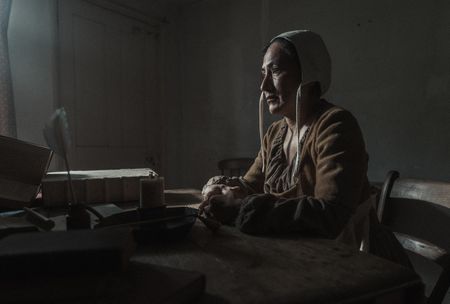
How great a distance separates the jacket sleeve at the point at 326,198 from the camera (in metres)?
0.84

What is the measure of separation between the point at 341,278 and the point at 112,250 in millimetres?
369

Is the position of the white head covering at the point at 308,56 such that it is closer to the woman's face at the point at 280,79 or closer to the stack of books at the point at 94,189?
the woman's face at the point at 280,79

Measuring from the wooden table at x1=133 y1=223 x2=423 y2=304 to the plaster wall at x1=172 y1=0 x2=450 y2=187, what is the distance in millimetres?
1823

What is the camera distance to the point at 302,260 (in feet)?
2.07

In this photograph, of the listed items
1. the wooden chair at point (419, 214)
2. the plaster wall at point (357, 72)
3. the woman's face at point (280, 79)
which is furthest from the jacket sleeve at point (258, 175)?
the plaster wall at point (357, 72)

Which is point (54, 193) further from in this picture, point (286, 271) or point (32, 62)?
point (32, 62)

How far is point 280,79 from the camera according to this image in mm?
1210

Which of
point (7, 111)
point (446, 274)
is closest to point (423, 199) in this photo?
point (446, 274)

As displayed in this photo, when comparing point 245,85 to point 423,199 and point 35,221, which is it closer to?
point 423,199

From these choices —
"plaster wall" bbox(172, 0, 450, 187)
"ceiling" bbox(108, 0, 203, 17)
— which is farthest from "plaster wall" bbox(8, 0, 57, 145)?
"plaster wall" bbox(172, 0, 450, 187)

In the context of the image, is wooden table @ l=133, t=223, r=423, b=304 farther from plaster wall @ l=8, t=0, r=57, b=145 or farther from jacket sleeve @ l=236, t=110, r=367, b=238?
plaster wall @ l=8, t=0, r=57, b=145

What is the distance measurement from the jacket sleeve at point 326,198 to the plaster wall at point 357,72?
4.86ft

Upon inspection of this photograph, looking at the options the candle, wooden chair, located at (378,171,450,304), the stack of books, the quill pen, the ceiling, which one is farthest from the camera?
the ceiling

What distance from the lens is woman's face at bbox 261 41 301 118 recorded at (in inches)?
47.1
